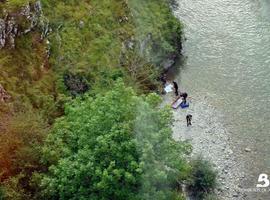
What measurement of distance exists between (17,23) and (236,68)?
20959mm

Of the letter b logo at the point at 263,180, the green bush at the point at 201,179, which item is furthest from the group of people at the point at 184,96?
the letter b logo at the point at 263,180

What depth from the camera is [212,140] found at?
4556 cm

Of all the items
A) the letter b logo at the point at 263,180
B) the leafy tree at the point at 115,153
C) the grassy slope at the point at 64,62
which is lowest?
the leafy tree at the point at 115,153

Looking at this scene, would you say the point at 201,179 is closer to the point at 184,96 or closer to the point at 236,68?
the point at 184,96

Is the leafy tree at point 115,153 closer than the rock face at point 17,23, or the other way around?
the leafy tree at point 115,153

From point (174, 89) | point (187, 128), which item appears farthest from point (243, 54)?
point (187, 128)

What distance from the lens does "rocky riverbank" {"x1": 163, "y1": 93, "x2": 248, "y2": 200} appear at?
1647 inches

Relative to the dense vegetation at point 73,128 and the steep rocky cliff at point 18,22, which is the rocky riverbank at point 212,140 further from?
the steep rocky cliff at point 18,22

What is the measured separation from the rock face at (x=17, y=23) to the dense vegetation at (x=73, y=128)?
0.75ft

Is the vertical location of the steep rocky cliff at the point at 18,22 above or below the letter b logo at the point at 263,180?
above

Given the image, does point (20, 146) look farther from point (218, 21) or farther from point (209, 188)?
point (218, 21)

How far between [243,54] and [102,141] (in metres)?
25.9

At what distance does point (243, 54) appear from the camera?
54125 mm

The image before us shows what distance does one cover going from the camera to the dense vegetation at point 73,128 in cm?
3225
